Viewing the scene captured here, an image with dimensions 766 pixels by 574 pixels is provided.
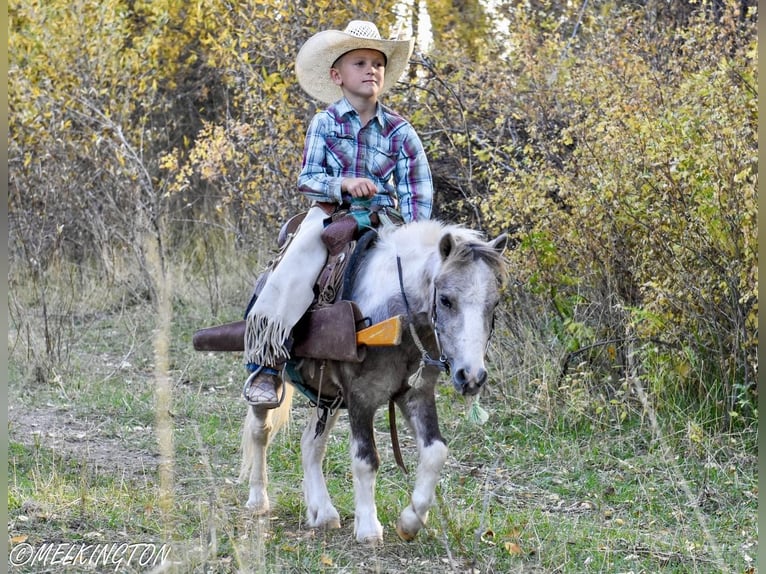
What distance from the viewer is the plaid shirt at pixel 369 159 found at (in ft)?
18.2

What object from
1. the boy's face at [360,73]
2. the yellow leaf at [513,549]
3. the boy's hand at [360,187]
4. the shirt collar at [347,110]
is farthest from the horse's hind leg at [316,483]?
the boy's face at [360,73]

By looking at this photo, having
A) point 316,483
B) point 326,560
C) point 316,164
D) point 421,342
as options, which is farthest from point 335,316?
point 326,560

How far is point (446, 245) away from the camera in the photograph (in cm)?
484

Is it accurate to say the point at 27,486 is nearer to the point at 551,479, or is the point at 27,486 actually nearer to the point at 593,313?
the point at 551,479

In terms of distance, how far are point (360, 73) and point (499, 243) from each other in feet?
4.01

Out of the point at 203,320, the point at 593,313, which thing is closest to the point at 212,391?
the point at 203,320

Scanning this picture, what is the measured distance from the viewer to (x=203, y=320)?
37.0 ft

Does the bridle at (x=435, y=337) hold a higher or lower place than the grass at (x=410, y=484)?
higher

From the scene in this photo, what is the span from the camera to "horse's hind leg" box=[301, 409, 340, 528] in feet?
18.1

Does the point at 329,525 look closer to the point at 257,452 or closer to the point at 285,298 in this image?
the point at 257,452

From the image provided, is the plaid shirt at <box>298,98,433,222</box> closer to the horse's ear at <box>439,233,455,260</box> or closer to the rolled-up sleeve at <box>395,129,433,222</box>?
the rolled-up sleeve at <box>395,129,433,222</box>

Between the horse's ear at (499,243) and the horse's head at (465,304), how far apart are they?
0.05 meters

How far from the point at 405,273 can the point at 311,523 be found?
4.52ft

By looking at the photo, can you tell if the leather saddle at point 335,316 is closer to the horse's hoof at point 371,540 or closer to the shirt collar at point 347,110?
the shirt collar at point 347,110
